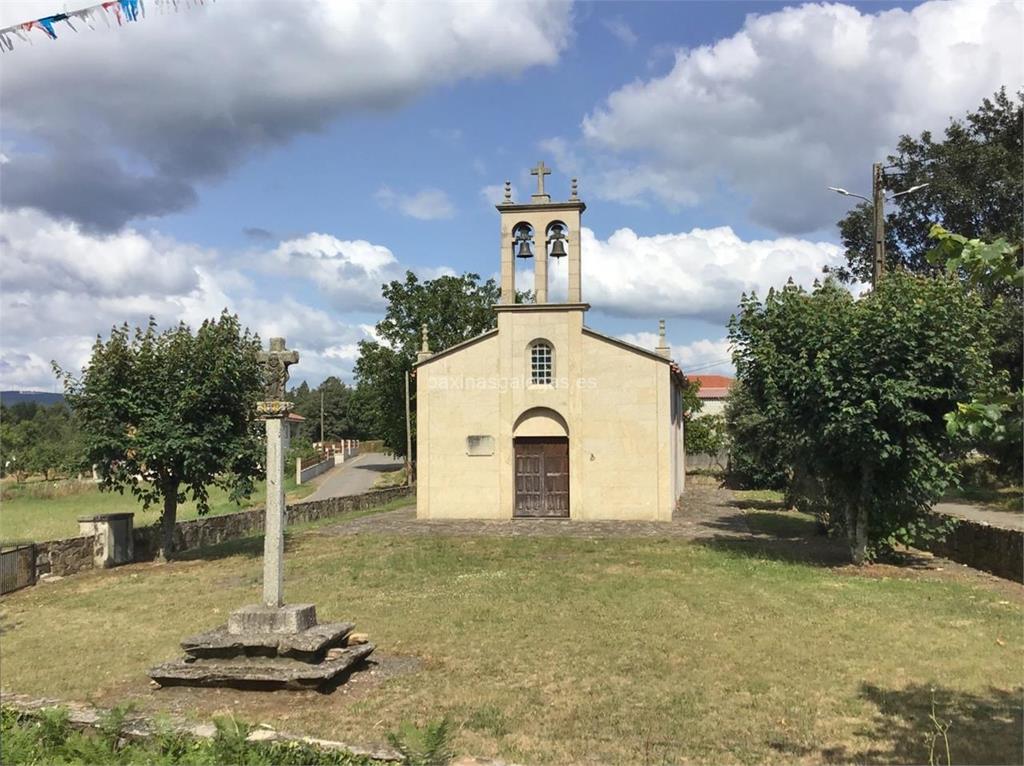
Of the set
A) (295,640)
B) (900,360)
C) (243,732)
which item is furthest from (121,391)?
(900,360)

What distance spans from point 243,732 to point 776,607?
307 inches

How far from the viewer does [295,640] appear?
780cm

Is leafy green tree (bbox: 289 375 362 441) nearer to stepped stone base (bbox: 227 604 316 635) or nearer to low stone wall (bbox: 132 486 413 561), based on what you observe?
low stone wall (bbox: 132 486 413 561)

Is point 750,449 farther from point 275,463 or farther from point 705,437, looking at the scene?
point 275,463

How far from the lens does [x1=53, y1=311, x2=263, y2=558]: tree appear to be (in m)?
15.8

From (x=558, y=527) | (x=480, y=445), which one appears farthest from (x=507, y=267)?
(x=558, y=527)

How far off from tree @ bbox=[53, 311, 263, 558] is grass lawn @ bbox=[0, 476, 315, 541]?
4444mm

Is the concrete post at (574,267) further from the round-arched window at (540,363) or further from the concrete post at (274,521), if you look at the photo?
the concrete post at (274,521)

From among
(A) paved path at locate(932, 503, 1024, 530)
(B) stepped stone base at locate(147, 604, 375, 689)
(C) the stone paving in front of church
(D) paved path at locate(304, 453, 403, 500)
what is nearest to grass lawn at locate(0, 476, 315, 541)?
(D) paved path at locate(304, 453, 403, 500)

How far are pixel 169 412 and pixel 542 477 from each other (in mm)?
11305

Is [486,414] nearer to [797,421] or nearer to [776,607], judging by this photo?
[797,421]

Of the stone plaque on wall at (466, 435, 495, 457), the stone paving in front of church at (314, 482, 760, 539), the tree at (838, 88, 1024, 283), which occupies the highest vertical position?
the tree at (838, 88, 1024, 283)

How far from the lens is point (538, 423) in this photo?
78.3 feet

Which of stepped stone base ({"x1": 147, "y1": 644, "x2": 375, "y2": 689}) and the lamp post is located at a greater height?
the lamp post
